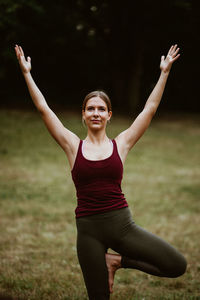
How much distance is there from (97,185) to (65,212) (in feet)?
15.2

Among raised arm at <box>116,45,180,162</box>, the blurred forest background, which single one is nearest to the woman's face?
raised arm at <box>116,45,180,162</box>

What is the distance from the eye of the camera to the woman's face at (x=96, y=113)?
314 cm

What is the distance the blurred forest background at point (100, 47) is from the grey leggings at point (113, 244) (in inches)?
523

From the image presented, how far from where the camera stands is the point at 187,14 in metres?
22.0

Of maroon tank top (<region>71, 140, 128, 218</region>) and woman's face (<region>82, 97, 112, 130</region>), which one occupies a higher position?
woman's face (<region>82, 97, 112, 130</region>)

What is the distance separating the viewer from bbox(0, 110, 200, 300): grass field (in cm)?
448

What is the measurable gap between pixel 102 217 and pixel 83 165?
44cm

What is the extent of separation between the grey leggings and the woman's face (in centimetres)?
75

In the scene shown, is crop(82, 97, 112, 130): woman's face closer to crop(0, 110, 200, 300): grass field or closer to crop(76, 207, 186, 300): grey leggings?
crop(76, 207, 186, 300): grey leggings

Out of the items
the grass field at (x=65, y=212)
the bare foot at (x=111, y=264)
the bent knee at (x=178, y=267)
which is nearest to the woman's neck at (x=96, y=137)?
the bare foot at (x=111, y=264)

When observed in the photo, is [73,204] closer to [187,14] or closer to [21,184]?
[21,184]

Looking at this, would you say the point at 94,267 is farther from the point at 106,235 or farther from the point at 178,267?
the point at 178,267

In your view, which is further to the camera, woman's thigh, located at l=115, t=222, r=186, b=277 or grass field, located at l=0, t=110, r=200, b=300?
grass field, located at l=0, t=110, r=200, b=300

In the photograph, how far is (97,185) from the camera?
2934 mm
